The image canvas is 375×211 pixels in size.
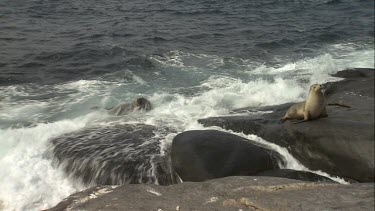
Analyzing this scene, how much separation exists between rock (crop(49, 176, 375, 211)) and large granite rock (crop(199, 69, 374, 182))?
2.28ft

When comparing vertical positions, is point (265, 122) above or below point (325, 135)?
below

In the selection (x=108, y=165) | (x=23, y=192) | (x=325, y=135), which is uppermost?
(x=325, y=135)

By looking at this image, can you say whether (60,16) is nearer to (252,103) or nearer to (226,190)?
(252,103)

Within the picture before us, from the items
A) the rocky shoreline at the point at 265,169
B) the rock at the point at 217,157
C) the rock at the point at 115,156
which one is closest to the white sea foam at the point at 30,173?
the rock at the point at 115,156

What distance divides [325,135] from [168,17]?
16597 millimetres

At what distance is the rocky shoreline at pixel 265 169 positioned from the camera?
424cm

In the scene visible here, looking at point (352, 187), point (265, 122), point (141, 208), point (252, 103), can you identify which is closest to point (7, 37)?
point (252, 103)

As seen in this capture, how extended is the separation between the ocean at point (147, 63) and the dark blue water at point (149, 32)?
0.05 m

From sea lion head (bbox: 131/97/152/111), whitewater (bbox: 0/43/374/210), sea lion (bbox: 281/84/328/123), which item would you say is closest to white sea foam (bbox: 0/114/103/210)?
whitewater (bbox: 0/43/374/210)

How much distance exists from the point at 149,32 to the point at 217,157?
42.1 ft

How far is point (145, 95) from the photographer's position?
11.5m

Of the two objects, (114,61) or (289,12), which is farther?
(289,12)

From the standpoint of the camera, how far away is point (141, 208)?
4.42 meters

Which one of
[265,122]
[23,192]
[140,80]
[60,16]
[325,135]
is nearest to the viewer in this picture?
[325,135]
